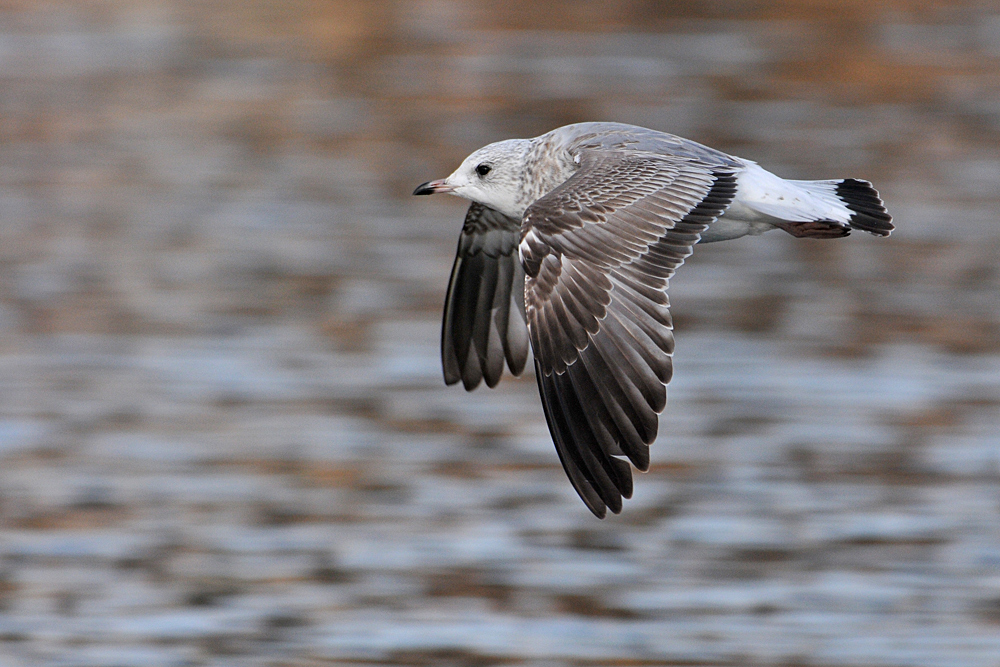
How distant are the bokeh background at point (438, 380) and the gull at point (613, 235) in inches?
78.6

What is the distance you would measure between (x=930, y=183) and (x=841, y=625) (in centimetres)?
746

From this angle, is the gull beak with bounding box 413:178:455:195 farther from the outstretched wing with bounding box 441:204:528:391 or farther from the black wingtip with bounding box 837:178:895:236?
the black wingtip with bounding box 837:178:895:236

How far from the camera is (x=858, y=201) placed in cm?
657

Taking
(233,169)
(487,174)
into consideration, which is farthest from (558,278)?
(233,169)

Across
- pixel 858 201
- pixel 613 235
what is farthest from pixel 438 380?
pixel 613 235

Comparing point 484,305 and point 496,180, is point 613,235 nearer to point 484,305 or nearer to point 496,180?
point 496,180

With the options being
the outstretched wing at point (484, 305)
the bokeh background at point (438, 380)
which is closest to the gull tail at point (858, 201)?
the outstretched wing at point (484, 305)

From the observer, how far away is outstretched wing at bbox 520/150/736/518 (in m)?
5.63

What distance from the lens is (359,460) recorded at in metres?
9.84

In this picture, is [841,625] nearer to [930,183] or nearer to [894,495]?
[894,495]

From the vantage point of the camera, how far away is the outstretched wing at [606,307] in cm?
563

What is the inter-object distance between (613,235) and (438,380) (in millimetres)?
5116

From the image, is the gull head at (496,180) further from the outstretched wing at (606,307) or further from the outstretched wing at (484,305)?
the outstretched wing at (606,307)

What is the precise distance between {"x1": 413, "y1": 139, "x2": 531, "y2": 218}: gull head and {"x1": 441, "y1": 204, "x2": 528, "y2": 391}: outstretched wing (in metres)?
0.36
